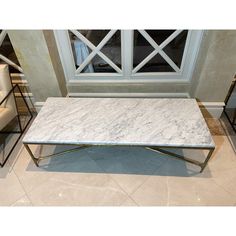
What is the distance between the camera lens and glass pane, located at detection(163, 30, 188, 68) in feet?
6.39

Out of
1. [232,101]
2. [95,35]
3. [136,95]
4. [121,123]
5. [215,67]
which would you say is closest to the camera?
[121,123]

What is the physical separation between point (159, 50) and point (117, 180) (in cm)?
136

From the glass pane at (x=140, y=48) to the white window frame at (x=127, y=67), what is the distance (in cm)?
6

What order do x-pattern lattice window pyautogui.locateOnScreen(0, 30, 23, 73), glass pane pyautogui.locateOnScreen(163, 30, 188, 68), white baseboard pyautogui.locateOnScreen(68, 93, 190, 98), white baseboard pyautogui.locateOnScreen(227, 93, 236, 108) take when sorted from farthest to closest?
white baseboard pyautogui.locateOnScreen(227, 93, 236, 108) < white baseboard pyautogui.locateOnScreen(68, 93, 190, 98) < x-pattern lattice window pyautogui.locateOnScreen(0, 30, 23, 73) < glass pane pyautogui.locateOnScreen(163, 30, 188, 68)

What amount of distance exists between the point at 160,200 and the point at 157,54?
4.75 ft

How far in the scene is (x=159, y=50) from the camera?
2.01 metres

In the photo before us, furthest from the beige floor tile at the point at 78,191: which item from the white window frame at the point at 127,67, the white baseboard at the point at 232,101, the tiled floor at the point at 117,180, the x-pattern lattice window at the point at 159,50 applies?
the white baseboard at the point at 232,101

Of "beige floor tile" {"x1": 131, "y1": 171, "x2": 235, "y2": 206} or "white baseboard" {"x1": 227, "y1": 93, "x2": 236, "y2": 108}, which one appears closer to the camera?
"beige floor tile" {"x1": 131, "y1": 171, "x2": 235, "y2": 206}

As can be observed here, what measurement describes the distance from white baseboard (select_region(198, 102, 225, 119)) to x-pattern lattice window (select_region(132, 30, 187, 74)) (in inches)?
19.7

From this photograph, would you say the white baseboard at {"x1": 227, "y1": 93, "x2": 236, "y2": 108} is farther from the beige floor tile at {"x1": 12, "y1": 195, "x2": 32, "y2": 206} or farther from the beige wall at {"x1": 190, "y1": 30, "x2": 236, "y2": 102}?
the beige floor tile at {"x1": 12, "y1": 195, "x2": 32, "y2": 206}

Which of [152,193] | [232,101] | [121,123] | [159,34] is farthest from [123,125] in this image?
[232,101]

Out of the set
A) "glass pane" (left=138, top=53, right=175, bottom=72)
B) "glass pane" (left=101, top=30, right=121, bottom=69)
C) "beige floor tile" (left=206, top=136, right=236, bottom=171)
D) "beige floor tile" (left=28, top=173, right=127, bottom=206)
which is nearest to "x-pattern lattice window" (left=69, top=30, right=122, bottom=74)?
"glass pane" (left=101, top=30, right=121, bottom=69)

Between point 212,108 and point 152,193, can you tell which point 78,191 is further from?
point 212,108

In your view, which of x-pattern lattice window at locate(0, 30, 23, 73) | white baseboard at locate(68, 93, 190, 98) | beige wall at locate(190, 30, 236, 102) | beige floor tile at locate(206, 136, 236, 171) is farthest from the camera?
→ white baseboard at locate(68, 93, 190, 98)
